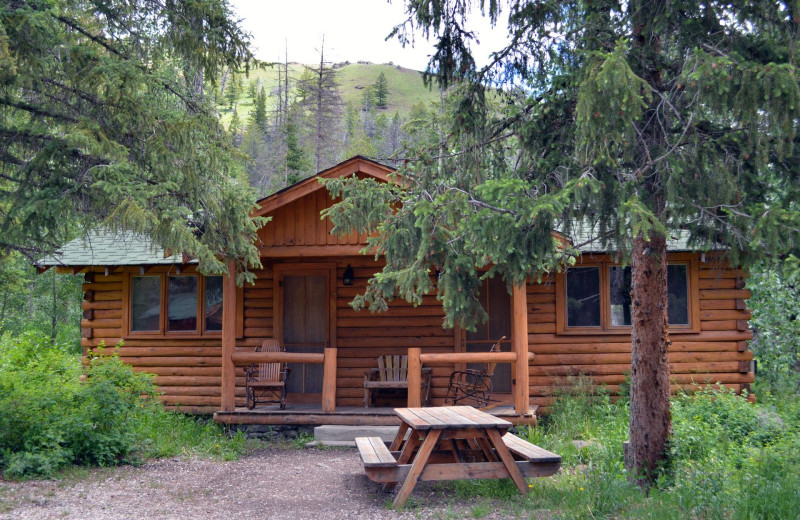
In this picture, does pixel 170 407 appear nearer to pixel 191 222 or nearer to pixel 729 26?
pixel 191 222

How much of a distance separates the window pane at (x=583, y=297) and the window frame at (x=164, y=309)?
18.8ft

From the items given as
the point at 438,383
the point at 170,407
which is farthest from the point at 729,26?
the point at 170,407

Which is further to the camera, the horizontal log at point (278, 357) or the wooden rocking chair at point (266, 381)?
the wooden rocking chair at point (266, 381)

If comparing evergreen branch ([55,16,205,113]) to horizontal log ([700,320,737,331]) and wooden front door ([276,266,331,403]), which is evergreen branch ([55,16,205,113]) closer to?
wooden front door ([276,266,331,403])

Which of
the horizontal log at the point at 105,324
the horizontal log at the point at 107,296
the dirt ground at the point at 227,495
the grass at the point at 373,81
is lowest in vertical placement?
the dirt ground at the point at 227,495

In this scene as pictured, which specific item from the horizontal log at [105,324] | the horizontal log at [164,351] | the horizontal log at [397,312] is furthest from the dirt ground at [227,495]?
the horizontal log at [105,324]

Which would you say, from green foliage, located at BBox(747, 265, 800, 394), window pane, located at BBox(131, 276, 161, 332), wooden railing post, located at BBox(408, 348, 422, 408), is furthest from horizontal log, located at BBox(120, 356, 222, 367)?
green foliage, located at BBox(747, 265, 800, 394)

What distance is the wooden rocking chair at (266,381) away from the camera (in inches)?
432

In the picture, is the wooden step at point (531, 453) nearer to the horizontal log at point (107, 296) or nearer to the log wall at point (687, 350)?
the log wall at point (687, 350)

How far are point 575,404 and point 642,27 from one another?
6.41m

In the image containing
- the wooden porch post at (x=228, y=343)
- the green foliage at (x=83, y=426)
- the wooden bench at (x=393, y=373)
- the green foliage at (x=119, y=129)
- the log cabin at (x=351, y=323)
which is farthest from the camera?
the log cabin at (x=351, y=323)

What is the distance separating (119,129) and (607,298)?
313 inches

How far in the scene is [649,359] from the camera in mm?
6617

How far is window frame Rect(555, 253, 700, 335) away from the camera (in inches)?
457
